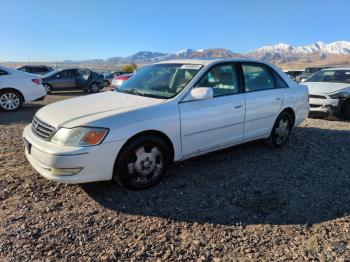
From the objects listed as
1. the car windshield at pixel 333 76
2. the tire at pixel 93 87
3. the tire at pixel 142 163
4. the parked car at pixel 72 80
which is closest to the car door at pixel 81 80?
the parked car at pixel 72 80

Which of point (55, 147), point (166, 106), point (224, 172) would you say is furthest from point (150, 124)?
point (224, 172)

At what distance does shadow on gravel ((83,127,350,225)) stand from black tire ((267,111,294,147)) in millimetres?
261

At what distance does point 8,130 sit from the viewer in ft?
24.7

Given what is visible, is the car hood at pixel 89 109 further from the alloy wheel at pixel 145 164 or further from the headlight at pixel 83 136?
the alloy wheel at pixel 145 164

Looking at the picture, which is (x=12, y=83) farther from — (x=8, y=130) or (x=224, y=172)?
(x=224, y=172)

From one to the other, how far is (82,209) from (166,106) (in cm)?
153

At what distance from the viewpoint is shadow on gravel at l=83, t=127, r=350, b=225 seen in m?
3.75

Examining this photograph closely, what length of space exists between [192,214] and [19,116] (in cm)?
741

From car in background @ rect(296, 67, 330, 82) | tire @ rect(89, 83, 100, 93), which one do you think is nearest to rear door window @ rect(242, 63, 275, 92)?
car in background @ rect(296, 67, 330, 82)

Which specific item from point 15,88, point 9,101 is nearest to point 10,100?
point 9,101

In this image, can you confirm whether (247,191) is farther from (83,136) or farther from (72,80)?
(72,80)

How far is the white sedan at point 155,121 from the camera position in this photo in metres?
3.77

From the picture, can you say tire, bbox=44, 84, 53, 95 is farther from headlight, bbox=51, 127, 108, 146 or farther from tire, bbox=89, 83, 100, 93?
headlight, bbox=51, 127, 108, 146

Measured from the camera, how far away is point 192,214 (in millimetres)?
3729
